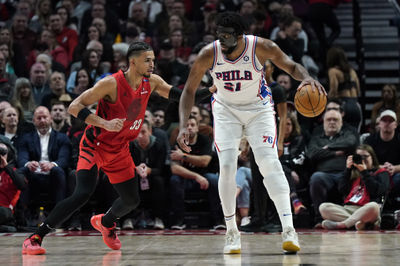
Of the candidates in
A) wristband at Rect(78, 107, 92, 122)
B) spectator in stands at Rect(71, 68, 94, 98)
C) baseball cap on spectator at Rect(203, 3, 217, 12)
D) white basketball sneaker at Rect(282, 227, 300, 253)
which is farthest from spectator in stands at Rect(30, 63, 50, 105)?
white basketball sneaker at Rect(282, 227, 300, 253)

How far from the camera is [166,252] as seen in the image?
17.7 feet

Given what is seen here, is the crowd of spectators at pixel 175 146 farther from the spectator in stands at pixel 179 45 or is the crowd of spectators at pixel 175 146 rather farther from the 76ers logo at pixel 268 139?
the 76ers logo at pixel 268 139

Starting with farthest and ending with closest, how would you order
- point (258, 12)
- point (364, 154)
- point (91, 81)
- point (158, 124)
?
point (258, 12)
point (91, 81)
point (158, 124)
point (364, 154)

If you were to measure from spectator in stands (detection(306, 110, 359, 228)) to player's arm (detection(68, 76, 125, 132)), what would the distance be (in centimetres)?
347

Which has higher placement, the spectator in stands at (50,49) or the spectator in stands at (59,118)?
the spectator in stands at (50,49)

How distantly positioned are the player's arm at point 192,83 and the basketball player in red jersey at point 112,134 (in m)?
0.32

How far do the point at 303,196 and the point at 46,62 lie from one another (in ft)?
15.2

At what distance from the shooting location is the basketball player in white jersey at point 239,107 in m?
5.08

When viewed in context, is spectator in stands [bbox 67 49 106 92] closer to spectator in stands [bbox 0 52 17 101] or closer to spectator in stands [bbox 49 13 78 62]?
spectator in stands [bbox 0 52 17 101]

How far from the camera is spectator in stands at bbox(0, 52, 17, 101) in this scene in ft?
32.4

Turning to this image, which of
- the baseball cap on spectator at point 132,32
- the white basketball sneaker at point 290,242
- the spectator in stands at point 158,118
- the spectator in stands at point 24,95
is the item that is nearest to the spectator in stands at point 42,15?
the baseball cap on spectator at point 132,32

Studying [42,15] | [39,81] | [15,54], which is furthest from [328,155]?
[42,15]

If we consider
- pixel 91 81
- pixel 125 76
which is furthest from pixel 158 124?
pixel 125 76

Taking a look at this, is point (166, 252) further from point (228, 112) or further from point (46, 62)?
point (46, 62)
